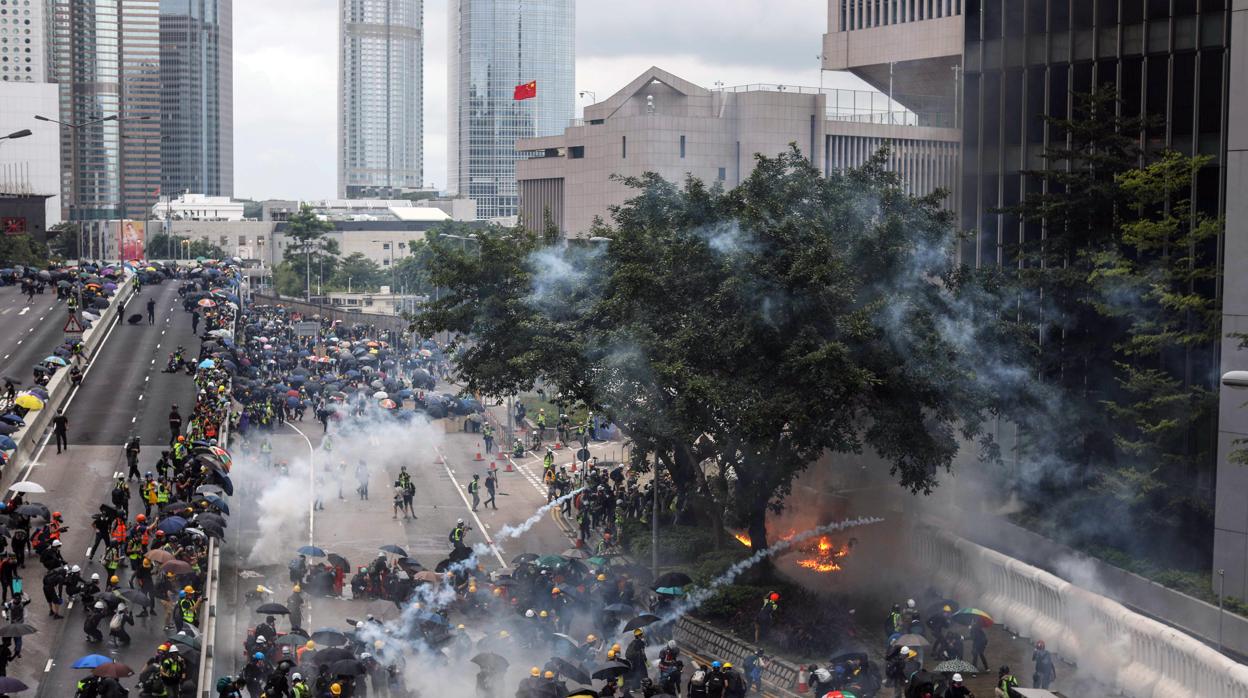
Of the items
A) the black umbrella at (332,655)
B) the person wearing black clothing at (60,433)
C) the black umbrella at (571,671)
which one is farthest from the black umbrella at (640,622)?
the person wearing black clothing at (60,433)

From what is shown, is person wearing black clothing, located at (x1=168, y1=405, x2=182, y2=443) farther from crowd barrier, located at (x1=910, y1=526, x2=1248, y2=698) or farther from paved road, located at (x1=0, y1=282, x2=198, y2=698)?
crowd barrier, located at (x1=910, y1=526, x2=1248, y2=698)

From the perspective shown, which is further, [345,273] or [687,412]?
[345,273]

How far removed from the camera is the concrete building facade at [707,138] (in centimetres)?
9900

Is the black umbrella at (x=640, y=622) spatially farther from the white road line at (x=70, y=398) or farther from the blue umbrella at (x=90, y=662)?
the white road line at (x=70, y=398)

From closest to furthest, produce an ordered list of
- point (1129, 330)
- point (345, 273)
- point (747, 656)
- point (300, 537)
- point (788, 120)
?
point (747, 656) → point (1129, 330) → point (300, 537) → point (788, 120) → point (345, 273)

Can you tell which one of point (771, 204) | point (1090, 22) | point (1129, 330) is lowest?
point (1129, 330)

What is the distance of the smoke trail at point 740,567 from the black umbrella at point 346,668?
8447mm

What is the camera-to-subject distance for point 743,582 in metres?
39.0

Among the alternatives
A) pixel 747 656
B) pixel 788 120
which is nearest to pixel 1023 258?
pixel 747 656

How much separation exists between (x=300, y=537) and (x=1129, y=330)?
82.7 ft

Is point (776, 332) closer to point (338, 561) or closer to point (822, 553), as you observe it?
point (822, 553)

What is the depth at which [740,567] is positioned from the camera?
39.2m

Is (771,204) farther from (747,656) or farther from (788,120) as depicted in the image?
(788,120)

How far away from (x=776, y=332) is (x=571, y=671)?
11.9 metres
